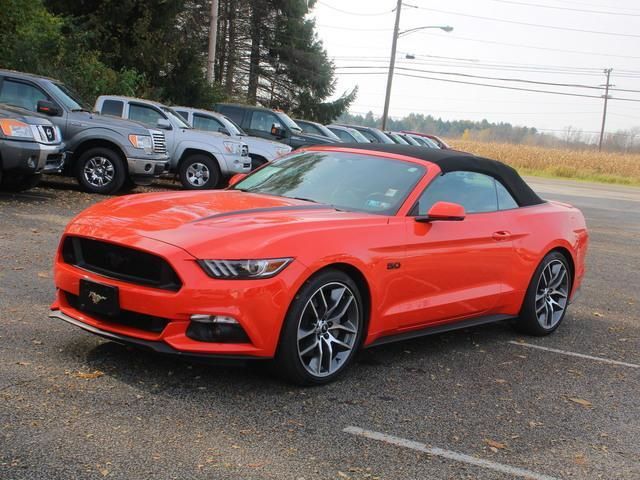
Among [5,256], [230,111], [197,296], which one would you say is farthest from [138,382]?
[230,111]

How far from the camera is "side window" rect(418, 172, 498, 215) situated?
5.76 meters

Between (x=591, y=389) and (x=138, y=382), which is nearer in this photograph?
(x=138, y=382)

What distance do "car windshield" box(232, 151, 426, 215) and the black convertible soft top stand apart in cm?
19

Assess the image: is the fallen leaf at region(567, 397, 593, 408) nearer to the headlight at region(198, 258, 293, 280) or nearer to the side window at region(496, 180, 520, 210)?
the side window at region(496, 180, 520, 210)

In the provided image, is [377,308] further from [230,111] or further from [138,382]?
[230,111]

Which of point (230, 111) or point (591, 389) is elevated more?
point (230, 111)

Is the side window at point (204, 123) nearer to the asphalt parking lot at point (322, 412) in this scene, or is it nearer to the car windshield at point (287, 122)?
the car windshield at point (287, 122)

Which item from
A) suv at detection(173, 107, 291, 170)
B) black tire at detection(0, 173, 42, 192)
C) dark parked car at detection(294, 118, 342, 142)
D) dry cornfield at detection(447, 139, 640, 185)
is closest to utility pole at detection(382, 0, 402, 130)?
dry cornfield at detection(447, 139, 640, 185)

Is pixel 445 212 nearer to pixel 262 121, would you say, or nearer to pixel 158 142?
pixel 158 142

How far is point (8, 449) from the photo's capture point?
11.6ft

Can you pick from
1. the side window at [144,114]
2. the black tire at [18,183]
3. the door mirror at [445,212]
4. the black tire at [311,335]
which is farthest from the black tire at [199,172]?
the black tire at [311,335]

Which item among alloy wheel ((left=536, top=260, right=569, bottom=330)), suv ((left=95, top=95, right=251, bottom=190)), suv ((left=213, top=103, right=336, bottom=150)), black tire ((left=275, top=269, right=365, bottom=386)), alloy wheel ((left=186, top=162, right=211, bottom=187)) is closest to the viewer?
black tire ((left=275, top=269, right=365, bottom=386))

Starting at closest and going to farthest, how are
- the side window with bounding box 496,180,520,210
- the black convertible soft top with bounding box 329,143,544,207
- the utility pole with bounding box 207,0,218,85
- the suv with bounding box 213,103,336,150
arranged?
the black convertible soft top with bounding box 329,143,544,207 < the side window with bounding box 496,180,520,210 < the suv with bounding box 213,103,336,150 < the utility pole with bounding box 207,0,218,85

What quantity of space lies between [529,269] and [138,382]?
11.3ft
